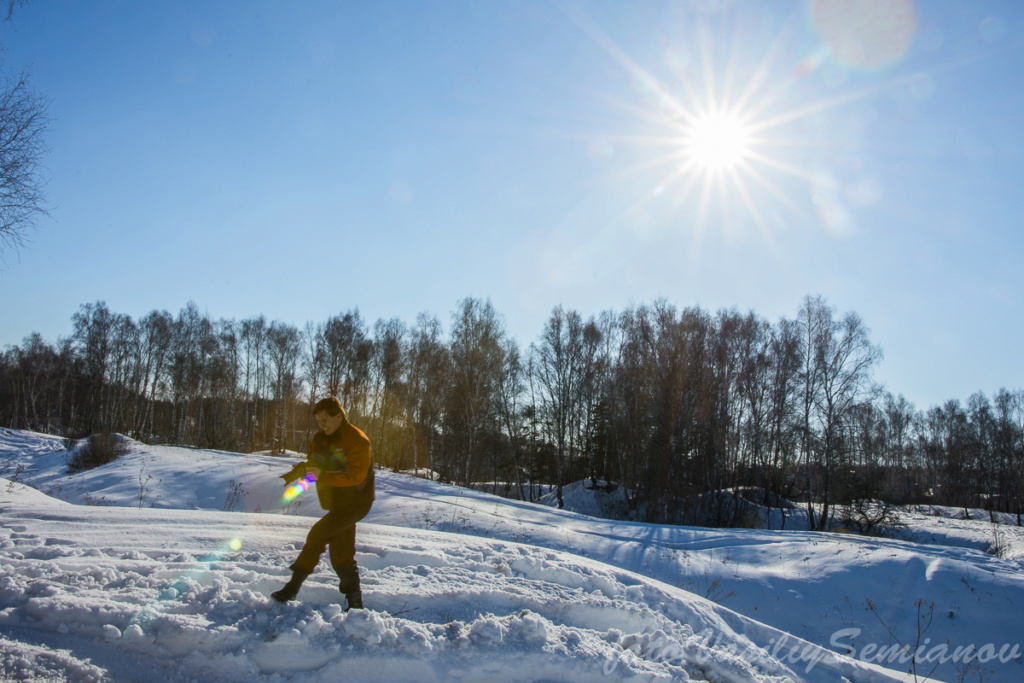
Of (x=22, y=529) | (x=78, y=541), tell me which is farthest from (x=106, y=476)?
(x=78, y=541)

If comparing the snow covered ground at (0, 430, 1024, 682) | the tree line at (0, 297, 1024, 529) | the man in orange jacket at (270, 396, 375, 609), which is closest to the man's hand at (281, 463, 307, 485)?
the man in orange jacket at (270, 396, 375, 609)

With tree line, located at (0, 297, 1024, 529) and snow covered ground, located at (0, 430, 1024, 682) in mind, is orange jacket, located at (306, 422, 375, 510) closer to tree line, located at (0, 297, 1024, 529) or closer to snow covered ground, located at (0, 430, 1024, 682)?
snow covered ground, located at (0, 430, 1024, 682)

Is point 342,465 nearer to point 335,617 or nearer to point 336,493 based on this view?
point 336,493

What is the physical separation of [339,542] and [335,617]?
51 centimetres

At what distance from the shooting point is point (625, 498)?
28719 mm

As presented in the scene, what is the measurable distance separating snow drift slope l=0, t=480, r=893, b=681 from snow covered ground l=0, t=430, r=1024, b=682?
0.05 feet

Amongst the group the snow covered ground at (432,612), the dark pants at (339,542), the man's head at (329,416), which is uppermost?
Result: the man's head at (329,416)

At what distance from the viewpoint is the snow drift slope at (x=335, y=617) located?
3.32m

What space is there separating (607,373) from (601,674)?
31037 mm

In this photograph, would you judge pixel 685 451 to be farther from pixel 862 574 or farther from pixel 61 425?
pixel 61 425

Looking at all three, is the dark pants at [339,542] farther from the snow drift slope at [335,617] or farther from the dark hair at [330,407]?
the dark hair at [330,407]

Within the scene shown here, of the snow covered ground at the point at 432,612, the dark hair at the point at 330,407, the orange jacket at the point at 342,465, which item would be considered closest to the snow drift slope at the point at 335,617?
the snow covered ground at the point at 432,612

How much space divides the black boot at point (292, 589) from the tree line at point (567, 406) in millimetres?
21342

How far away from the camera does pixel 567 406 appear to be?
3219cm
